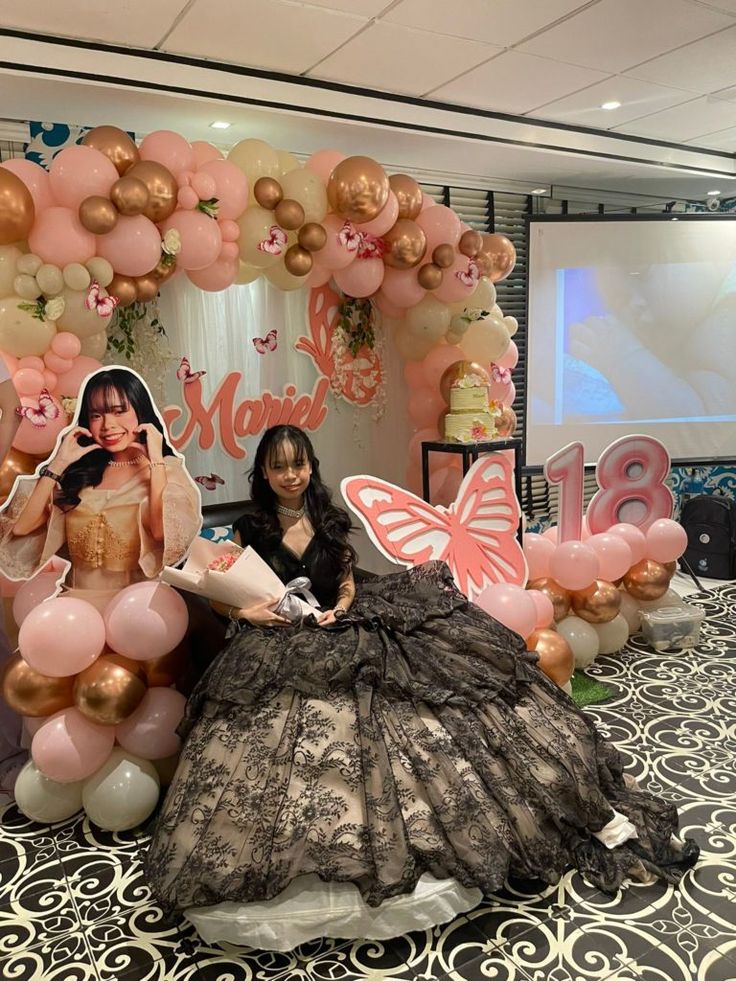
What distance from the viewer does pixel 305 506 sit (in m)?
2.81

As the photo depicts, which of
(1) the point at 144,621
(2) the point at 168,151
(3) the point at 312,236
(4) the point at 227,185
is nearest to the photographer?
(1) the point at 144,621

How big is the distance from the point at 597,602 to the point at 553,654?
64cm

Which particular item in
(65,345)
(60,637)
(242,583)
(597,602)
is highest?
(65,345)

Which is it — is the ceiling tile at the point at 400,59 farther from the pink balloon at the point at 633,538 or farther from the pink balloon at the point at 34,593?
the pink balloon at the point at 34,593

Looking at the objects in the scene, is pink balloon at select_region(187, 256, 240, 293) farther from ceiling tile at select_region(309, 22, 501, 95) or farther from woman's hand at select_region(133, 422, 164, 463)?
ceiling tile at select_region(309, 22, 501, 95)

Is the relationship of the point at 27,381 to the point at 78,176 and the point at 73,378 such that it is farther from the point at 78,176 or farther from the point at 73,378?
the point at 78,176

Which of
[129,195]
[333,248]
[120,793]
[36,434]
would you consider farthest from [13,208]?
[120,793]

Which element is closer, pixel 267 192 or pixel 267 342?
pixel 267 192

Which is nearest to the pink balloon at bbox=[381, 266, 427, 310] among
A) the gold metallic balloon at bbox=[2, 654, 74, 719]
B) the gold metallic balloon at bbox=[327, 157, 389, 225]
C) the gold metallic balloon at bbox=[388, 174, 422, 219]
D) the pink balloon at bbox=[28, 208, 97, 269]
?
the gold metallic balloon at bbox=[388, 174, 422, 219]

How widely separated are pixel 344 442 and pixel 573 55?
214cm

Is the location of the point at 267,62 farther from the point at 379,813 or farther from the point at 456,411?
the point at 379,813

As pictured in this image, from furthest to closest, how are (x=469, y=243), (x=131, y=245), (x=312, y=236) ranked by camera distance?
(x=469, y=243) → (x=312, y=236) → (x=131, y=245)

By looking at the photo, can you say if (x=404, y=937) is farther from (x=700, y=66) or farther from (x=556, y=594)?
(x=700, y=66)

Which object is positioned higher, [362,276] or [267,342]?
[362,276]
